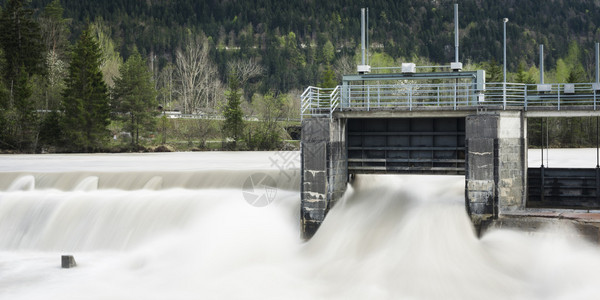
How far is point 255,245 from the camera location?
26766 mm

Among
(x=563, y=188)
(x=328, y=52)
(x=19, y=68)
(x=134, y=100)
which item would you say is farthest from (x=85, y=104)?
(x=328, y=52)

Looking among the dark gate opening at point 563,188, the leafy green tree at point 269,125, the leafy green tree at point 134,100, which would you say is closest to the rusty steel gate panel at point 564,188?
the dark gate opening at point 563,188

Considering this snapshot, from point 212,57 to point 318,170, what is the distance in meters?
143

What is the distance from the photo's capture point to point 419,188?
29406mm

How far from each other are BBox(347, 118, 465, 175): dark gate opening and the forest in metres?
42.6

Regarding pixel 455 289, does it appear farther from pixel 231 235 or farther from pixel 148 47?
pixel 148 47

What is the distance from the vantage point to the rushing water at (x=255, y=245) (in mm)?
21812

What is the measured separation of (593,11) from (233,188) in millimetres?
191583

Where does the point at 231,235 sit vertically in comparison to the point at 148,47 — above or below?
below

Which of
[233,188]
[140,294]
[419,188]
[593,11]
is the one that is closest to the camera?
[140,294]

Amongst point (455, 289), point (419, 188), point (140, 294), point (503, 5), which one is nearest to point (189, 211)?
point (140, 294)

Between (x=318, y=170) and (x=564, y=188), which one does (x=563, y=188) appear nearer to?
(x=564, y=188)

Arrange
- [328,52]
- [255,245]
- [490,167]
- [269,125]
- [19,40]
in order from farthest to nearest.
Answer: [328,52], [19,40], [269,125], [255,245], [490,167]

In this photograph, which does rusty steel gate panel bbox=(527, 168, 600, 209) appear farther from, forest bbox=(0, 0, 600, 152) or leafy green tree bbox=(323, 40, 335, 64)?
leafy green tree bbox=(323, 40, 335, 64)
